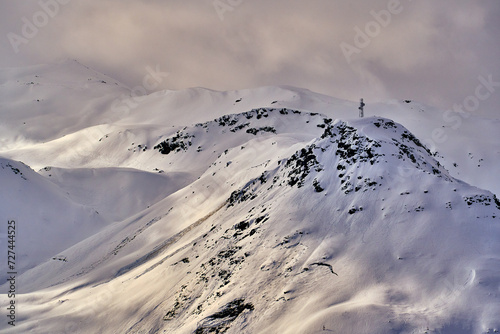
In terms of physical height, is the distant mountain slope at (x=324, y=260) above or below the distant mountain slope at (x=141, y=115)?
above

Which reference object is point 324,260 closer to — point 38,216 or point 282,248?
point 282,248

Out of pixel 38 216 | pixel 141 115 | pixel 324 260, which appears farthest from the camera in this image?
pixel 141 115

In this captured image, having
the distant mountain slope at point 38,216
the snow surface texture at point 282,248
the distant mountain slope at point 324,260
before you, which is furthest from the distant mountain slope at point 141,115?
the distant mountain slope at point 324,260

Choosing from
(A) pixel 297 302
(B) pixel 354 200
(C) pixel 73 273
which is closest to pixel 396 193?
(B) pixel 354 200

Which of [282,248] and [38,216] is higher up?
[282,248]

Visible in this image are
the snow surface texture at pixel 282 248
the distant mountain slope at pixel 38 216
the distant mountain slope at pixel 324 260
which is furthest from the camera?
the distant mountain slope at pixel 38 216

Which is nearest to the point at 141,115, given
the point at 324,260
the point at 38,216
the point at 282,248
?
the point at 38,216

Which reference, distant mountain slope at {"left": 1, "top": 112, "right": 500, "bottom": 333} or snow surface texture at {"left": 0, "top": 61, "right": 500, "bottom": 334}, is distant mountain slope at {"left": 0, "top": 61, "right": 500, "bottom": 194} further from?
distant mountain slope at {"left": 1, "top": 112, "right": 500, "bottom": 333}

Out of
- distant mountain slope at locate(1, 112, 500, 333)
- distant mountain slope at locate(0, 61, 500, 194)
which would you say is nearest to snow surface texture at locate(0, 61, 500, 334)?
distant mountain slope at locate(1, 112, 500, 333)

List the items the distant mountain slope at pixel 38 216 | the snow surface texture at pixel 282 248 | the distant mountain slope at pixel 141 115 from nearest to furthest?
the snow surface texture at pixel 282 248, the distant mountain slope at pixel 38 216, the distant mountain slope at pixel 141 115

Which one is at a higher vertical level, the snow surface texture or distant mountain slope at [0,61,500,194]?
the snow surface texture

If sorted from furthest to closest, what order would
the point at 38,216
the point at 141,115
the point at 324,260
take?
the point at 141,115 → the point at 38,216 → the point at 324,260

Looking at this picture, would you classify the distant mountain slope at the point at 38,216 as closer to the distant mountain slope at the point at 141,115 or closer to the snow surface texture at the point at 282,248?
the snow surface texture at the point at 282,248

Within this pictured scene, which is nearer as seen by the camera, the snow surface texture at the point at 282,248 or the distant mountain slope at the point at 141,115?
the snow surface texture at the point at 282,248
